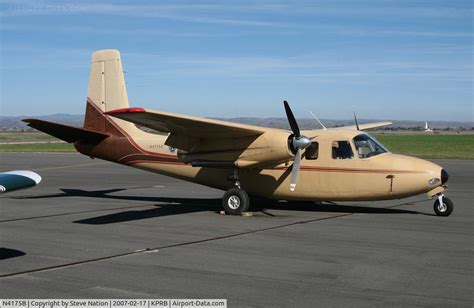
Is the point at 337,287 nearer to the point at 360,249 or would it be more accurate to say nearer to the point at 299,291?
the point at 299,291

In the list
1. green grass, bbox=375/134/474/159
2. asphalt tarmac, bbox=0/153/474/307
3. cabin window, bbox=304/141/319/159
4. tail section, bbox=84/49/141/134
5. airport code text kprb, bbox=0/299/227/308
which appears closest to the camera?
airport code text kprb, bbox=0/299/227/308

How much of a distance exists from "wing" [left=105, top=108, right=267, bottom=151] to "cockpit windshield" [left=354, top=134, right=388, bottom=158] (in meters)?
2.54

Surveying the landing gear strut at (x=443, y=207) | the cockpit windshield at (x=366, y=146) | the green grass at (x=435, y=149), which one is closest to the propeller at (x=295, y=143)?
the cockpit windshield at (x=366, y=146)

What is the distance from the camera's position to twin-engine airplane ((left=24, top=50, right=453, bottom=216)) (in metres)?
15.0

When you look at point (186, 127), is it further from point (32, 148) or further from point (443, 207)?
point (32, 148)

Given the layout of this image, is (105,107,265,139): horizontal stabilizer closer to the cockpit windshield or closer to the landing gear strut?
the cockpit windshield

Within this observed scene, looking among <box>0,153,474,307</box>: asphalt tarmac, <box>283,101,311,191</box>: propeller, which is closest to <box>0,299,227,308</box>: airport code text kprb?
<box>0,153,474,307</box>: asphalt tarmac

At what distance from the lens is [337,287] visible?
8.17 metres

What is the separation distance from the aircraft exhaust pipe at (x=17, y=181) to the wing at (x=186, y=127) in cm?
410

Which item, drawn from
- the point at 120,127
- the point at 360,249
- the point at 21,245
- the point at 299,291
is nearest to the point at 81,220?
the point at 21,245

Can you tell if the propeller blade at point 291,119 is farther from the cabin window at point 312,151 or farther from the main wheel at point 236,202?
the main wheel at point 236,202

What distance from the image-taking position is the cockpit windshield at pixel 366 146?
15.6 metres

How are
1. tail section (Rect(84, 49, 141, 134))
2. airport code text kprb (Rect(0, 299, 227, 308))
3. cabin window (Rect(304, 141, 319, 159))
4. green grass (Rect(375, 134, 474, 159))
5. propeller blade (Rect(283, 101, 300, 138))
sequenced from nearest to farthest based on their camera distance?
airport code text kprb (Rect(0, 299, 227, 308)) < propeller blade (Rect(283, 101, 300, 138)) < cabin window (Rect(304, 141, 319, 159)) < tail section (Rect(84, 49, 141, 134)) < green grass (Rect(375, 134, 474, 159))

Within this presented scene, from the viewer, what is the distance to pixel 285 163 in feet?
53.0
